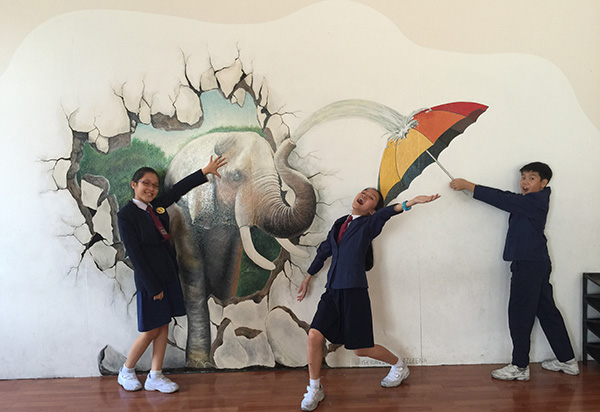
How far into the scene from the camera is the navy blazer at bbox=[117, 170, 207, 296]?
2.59 meters

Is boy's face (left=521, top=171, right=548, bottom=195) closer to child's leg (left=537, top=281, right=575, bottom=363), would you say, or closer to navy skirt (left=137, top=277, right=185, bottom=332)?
child's leg (left=537, top=281, right=575, bottom=363)

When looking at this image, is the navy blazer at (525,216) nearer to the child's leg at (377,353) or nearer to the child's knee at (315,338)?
the child's leg at (377,353)

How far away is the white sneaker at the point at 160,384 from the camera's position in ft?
8.84

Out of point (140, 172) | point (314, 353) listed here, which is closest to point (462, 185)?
point (314, 353)

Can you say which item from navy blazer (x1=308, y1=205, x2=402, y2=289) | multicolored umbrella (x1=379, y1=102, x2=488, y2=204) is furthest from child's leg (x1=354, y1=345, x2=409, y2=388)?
multicolored umbrella (x1=379, y1=102, x2=488, y2=204)

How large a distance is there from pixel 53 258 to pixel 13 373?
2.65 ft

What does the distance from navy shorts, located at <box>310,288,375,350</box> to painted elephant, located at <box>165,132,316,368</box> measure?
0.48 meters

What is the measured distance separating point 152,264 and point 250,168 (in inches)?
33.7

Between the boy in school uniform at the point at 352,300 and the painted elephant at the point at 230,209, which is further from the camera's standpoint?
the painted elephant at the point at 230,209

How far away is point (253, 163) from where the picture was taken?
2920mm

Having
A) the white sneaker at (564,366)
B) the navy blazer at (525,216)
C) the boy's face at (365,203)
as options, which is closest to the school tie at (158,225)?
the boy's face at (365,203)

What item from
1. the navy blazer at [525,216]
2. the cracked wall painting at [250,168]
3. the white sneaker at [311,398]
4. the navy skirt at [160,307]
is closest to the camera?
the white sneaker at [311,398]

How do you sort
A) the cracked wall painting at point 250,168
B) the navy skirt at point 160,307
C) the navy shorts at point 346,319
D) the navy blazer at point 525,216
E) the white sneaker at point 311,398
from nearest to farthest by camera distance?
1. the white sneaker at point 311,398
2. the navy shorts at point 346,319
3. the navy skirt at point 160,307
4. the navy blazer at point 525,216
5. the cracked wall painting at point 250,168

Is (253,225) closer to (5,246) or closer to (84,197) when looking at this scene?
(84,197)
